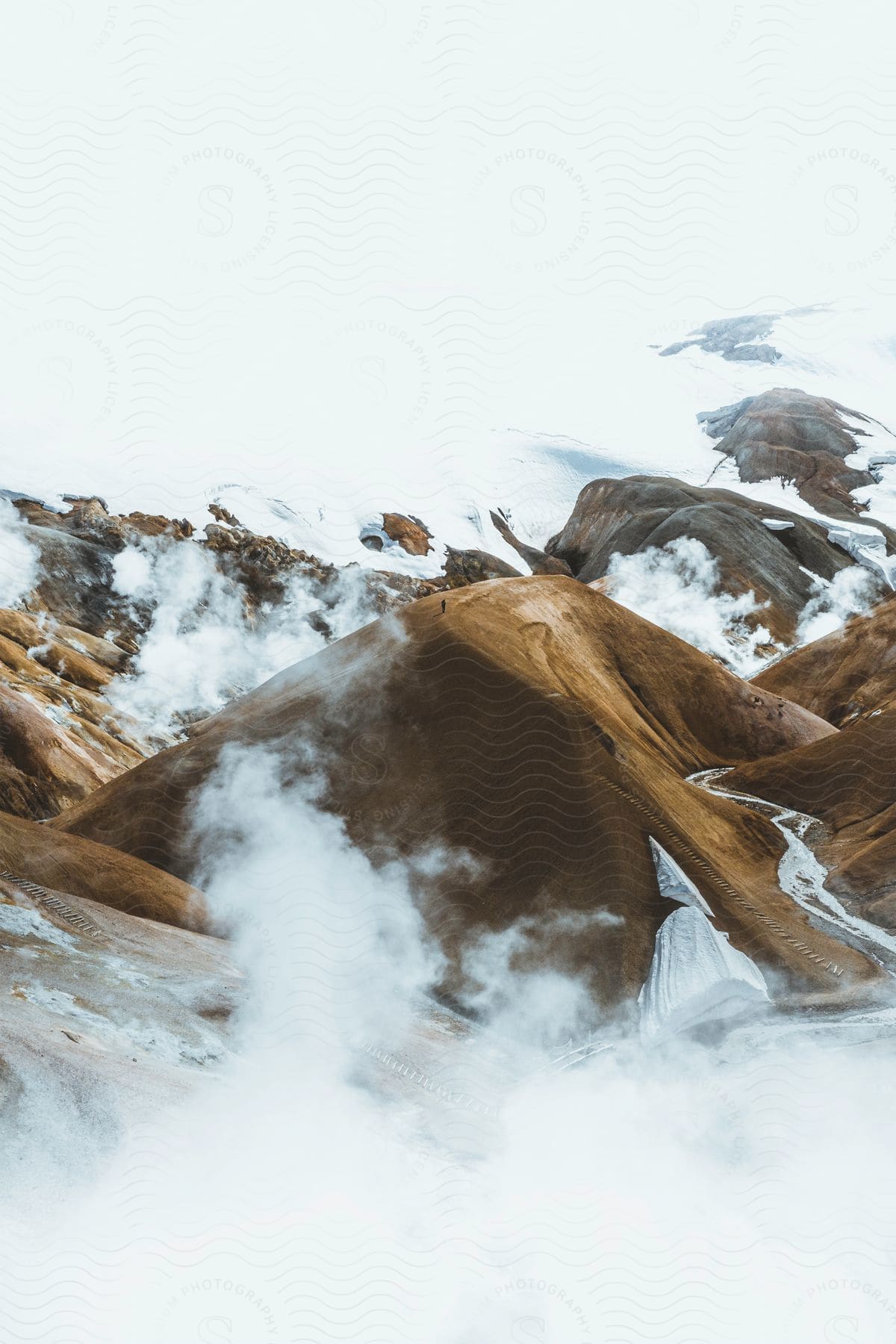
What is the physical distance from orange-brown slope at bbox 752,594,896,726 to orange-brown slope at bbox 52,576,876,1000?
97.5 feet

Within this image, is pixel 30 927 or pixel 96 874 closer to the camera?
pixel 30 927

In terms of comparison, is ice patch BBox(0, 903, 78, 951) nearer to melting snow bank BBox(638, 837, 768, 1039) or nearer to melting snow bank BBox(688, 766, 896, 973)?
melting snow bank BBox(638, 837, 768, 1039)

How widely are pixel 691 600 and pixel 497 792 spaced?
290ft

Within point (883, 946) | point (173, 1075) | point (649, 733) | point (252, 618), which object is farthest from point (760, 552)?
point (173, 1075)

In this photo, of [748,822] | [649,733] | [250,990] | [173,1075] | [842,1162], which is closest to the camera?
[173,1075]

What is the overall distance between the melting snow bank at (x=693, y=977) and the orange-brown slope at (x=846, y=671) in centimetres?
3933

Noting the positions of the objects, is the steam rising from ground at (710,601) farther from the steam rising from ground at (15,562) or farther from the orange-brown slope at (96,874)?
the orange-brown slope at (96,874)

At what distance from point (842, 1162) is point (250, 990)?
15.5m

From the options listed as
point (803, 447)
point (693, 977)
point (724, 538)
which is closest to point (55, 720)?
point (693, 977)

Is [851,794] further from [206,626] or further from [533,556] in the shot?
[533,556]

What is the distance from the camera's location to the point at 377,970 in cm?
3089

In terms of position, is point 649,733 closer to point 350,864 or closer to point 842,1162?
point 350,864

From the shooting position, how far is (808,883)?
39.5m

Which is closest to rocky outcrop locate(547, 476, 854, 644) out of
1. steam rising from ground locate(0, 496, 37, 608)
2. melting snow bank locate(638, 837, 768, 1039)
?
steam rising from ground locate(0, 496, 37, 608)
